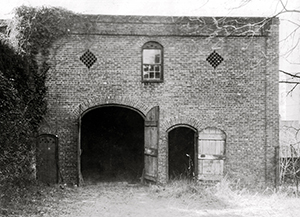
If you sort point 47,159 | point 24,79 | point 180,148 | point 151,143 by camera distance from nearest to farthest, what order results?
point 24,79 < point 47,159 < point 151,143 < point 180,148

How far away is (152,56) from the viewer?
14.7 meters

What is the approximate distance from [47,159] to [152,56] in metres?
5.57

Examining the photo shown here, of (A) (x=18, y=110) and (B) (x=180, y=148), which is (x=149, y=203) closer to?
(A) (x=18, y=110)

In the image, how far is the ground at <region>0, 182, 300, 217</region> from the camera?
966cm

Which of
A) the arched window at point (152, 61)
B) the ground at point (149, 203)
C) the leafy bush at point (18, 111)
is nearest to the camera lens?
the ground at point (149, 203)

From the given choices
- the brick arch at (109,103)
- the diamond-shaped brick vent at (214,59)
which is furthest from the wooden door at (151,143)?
the diamond-shaped brick vent at (214,59)

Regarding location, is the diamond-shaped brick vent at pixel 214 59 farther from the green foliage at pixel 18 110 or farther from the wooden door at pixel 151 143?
the green foliage at pixel 18 110

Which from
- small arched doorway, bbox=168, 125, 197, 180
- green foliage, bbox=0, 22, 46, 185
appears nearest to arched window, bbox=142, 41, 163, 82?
small arched doorway, bbox=168, 125, 197, 180

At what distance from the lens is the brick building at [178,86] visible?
1431 cm

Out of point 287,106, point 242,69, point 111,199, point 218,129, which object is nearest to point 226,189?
point 218,129

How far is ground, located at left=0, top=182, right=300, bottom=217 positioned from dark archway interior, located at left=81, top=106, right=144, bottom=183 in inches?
182

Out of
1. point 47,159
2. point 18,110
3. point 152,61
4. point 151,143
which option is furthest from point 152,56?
point 18,110

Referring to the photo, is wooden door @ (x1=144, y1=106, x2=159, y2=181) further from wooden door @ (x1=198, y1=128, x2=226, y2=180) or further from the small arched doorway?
the small arched doorway

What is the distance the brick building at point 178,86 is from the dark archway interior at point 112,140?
3980mm
